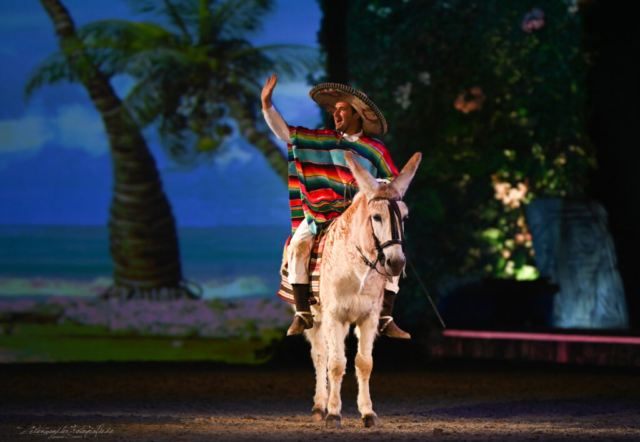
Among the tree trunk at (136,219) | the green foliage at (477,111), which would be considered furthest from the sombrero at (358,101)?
the green foliage at (477,111)

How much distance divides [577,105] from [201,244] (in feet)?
17.0

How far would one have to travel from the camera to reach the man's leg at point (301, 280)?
5242mm

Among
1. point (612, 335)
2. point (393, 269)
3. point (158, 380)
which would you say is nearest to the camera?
point (393, 269)

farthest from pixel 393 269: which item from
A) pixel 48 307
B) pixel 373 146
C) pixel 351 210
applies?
pixel 48 307

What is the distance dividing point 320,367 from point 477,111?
6482mm

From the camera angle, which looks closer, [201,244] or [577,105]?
[201,244]

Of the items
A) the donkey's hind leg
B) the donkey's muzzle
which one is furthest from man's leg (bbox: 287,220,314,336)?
the donkey's muzzle

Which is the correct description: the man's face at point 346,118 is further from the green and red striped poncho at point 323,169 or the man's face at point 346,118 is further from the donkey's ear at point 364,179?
the donkey's ear at point 364,179

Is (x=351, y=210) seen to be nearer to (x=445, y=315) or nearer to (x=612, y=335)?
(x=612, y=335)

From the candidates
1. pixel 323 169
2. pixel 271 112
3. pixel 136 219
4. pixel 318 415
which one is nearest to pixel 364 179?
pixel 323 169

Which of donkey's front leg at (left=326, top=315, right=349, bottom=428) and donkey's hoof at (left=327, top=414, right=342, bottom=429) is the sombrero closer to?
donkey's front leg at (left=326, top=315, right=349, bottom=428)

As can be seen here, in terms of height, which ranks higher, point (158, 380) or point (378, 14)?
point (378, 14)

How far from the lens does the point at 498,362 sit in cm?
970

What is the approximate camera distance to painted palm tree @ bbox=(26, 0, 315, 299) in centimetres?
1006
